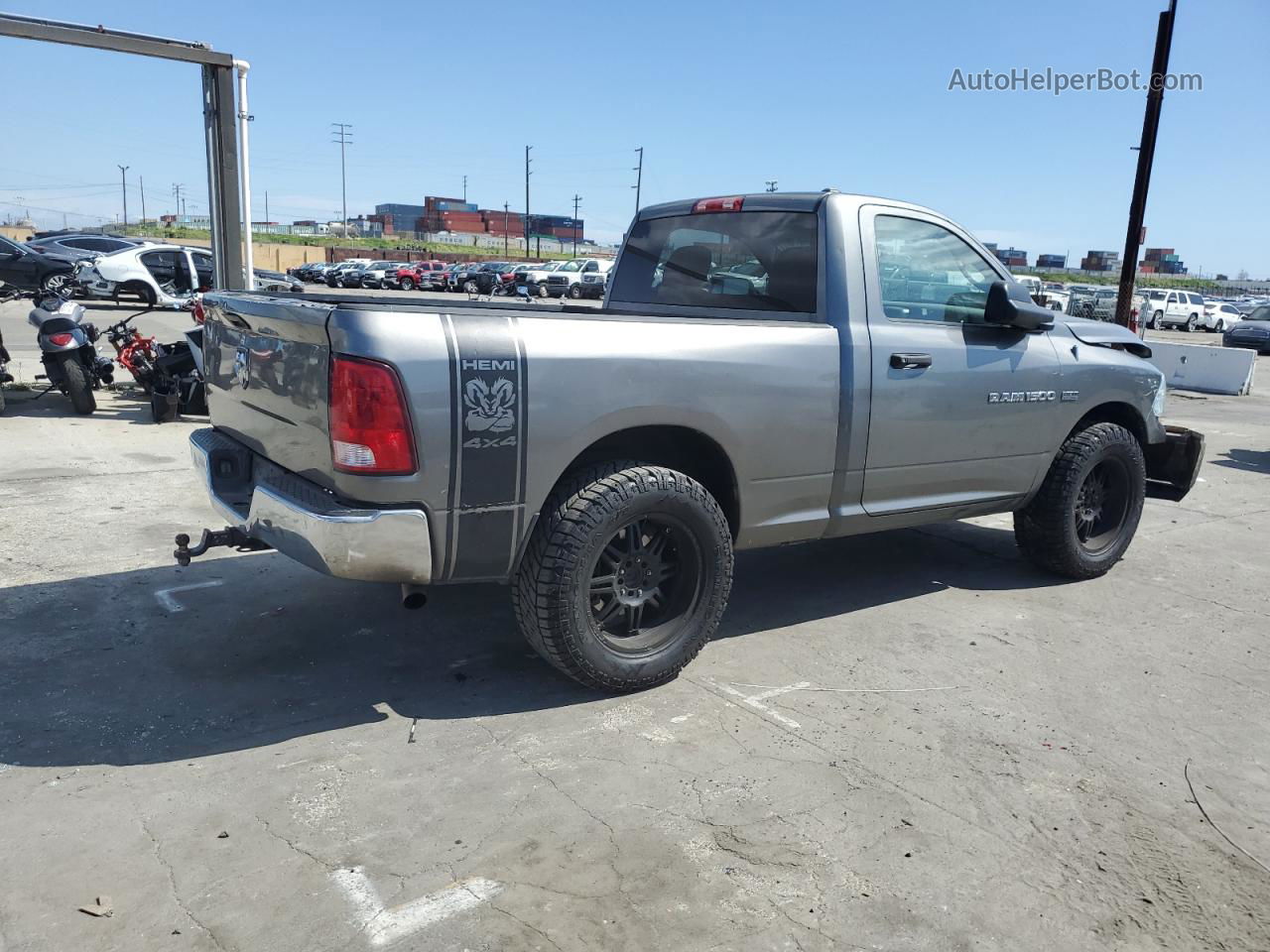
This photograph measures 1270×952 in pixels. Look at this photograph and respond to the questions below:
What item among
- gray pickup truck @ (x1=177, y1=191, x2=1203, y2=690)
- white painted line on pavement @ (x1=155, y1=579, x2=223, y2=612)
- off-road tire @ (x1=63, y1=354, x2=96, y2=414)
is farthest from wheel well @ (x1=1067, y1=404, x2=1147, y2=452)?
off-road tire @ (x1=63, y1=354, x2=96, y2=414)

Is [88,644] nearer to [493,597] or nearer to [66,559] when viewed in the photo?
[66,559]

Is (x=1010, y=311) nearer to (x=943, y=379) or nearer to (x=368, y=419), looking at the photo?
(x=943, y=379)

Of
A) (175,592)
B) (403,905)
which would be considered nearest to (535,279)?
(175,592)

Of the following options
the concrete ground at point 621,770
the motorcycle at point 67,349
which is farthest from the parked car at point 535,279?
the concrete ground at point 621,770

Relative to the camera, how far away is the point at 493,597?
16.5ft

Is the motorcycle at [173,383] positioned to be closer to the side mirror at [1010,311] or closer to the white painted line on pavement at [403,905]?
the side mirror at [1010,311]

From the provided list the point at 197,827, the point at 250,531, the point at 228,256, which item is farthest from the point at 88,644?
the point at 228,256

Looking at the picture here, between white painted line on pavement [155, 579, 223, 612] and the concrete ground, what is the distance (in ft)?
0.09

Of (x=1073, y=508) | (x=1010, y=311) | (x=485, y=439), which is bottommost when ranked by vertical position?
(x=1073, y=508)

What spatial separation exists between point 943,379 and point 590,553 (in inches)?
80.4

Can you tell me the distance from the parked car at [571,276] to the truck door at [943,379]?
122ft

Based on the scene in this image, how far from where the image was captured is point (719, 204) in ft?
16.3

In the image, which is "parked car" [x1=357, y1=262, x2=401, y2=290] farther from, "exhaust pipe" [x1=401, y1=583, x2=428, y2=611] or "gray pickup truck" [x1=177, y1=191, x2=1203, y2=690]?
"exhaust pipe" [x1=401, y1=583, x2=428, y2=611]

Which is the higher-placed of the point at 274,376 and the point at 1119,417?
the point at 274,376
